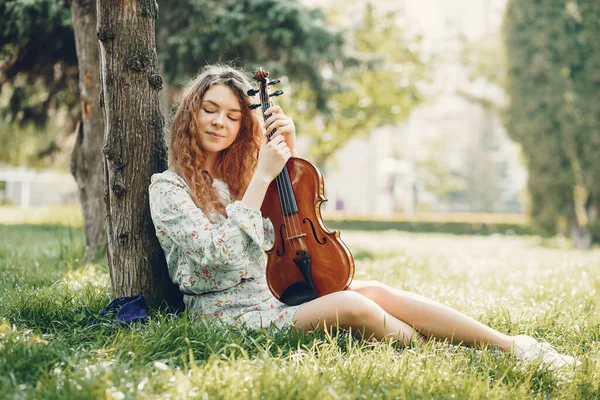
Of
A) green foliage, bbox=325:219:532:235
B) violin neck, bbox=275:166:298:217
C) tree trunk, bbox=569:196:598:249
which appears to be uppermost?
violin neck, bbox=275:166:298:217

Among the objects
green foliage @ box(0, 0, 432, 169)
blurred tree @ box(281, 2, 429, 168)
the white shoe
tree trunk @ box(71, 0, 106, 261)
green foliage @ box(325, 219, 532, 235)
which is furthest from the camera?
green foliage @ box(325, 219, 532, 235)

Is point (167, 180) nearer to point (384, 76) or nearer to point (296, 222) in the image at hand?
point (296, 222)

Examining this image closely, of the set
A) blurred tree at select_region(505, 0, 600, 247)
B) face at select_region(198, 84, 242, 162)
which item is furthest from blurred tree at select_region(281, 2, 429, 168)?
face at select_region(198, 84, 242, 162)

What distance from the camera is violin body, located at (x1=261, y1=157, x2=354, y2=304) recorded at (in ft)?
8.09

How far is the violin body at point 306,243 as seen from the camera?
2.47 m

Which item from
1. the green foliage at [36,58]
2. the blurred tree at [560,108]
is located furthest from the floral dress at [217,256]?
the blurred tree at [560,108]

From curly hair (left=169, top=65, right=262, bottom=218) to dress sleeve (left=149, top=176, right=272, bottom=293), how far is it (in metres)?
0.12

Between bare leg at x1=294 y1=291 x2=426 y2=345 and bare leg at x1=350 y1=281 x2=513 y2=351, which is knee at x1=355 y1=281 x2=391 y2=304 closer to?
bare leg at x1=350 y1=281 x2=513 y2=351

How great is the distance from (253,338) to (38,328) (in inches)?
38.8

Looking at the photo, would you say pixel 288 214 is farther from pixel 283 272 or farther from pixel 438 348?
pixel 438 348

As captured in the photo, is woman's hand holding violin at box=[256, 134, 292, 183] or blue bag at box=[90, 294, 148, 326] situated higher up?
woman's hand holding violin at box=[256, 134, 292, 183]

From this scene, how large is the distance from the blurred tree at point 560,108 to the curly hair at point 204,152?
11.0 m

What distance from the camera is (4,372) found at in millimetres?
1860

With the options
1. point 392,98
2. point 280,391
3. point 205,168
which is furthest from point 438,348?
point 392,98
